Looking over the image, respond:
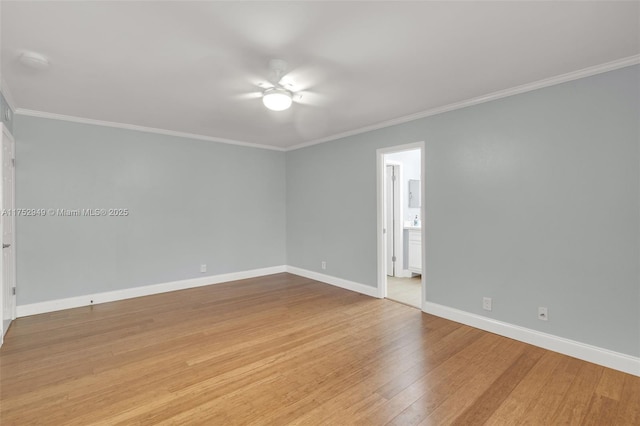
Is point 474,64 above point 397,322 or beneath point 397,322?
above

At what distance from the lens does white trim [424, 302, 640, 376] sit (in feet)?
8.05

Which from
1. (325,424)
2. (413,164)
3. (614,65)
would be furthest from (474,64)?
(413,164)

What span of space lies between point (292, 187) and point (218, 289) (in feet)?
7.70

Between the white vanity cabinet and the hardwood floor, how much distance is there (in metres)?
2.04

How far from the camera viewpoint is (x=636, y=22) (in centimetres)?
196

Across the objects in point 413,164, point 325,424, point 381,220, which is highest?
point 413,164

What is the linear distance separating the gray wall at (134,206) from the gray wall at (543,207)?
9.38ft

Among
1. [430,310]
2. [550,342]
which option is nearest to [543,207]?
[550,342]

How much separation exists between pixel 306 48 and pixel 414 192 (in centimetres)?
448

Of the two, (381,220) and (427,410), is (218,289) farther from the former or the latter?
(427,410)

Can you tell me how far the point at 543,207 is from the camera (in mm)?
2889

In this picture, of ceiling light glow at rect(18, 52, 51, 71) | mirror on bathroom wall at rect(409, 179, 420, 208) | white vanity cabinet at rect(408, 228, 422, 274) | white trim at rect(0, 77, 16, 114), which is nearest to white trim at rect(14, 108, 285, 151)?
white trim at rect(0, 77, 16, 114)

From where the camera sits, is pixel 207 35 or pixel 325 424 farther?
pixel 207 35

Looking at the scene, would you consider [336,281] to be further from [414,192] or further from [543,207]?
[543,207]
